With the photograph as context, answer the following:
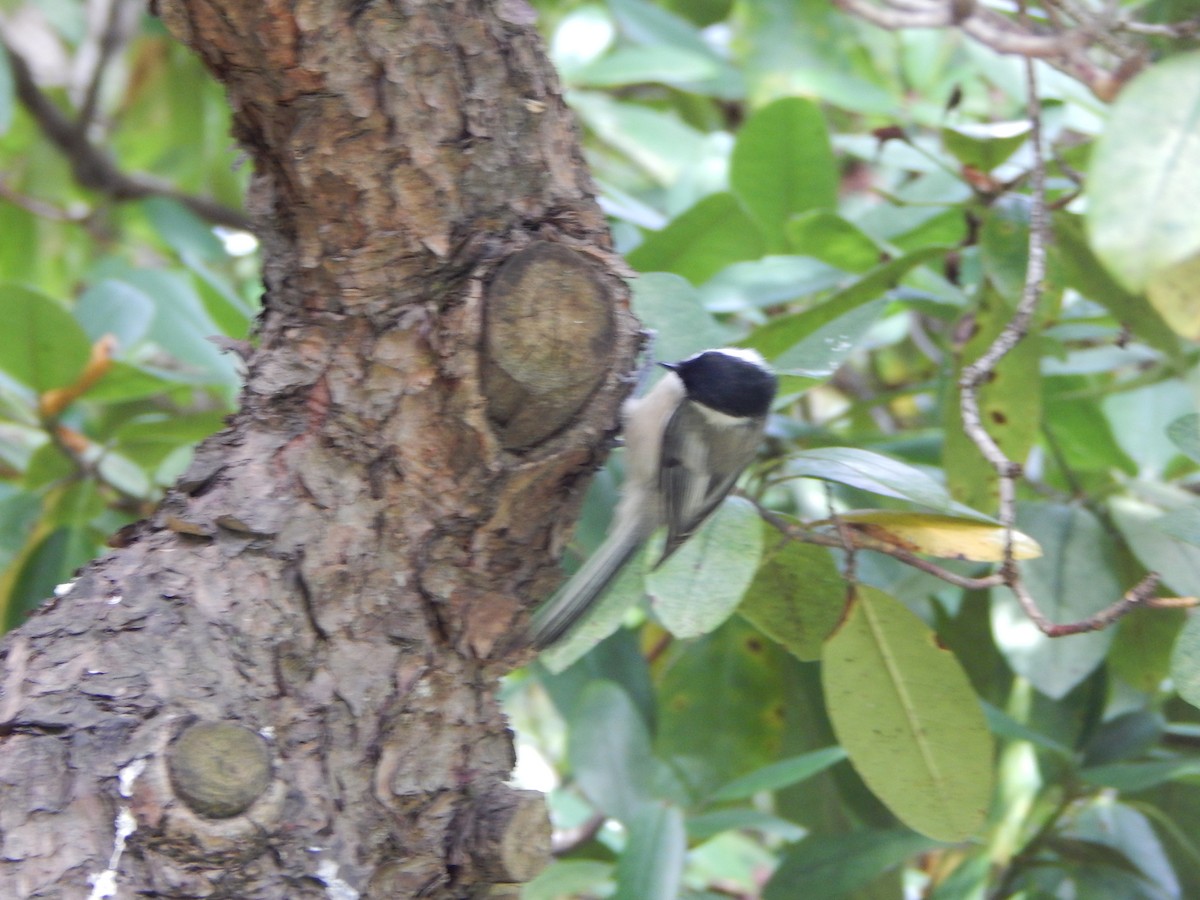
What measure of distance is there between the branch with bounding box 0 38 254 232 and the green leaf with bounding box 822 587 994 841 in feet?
6.95

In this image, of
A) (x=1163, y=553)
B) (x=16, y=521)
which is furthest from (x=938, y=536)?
(x=16, y=521)

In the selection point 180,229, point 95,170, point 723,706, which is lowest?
point 723,706

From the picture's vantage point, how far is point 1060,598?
1509 mm

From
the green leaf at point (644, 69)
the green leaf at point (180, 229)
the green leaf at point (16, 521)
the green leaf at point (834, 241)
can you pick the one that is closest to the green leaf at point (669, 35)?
the green leaf at point (644, 69)

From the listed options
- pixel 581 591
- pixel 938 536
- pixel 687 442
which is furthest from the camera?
pixel 687 442

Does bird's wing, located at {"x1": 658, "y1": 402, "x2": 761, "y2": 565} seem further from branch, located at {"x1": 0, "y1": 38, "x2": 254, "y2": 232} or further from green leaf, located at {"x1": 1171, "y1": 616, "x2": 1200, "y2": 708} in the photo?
branch, located at {"x1": 0, "y1": 38, "x2": 254, "y2": 232}

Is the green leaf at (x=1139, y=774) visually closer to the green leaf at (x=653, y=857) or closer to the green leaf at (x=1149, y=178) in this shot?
the green leaf at (x=653, y=857)

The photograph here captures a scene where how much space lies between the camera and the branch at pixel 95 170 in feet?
9.21

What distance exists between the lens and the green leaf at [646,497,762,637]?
1136 millimetres

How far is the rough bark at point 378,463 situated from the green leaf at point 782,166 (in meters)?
0.83

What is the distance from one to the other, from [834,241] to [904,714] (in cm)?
83

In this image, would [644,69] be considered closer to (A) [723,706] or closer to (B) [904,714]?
(A) [723,706]

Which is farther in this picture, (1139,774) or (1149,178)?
(1139,774)

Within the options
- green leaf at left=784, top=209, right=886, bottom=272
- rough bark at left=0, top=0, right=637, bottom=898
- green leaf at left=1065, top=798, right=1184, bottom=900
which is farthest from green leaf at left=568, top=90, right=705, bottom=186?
green leaf at left=1065, top=798, right=1184, bottom=900
